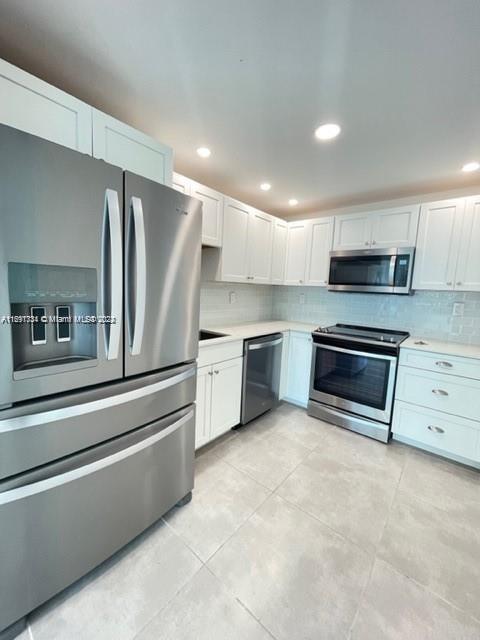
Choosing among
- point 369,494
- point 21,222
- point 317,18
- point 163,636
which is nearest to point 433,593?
point 369,494

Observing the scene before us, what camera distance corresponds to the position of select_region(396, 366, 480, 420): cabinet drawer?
213cm

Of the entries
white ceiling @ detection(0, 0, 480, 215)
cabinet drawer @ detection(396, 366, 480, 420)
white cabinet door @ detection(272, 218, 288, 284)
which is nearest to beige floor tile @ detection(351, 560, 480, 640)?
cabinet drawer @ detection(396, 366, 480, 420)

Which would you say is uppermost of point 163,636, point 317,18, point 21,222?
point 317,18

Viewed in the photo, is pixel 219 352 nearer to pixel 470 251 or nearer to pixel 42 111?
pixel 42 111

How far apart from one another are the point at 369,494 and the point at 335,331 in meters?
1.52

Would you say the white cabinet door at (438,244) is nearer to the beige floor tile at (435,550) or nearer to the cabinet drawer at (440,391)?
the cabinet drawer at (440,391)

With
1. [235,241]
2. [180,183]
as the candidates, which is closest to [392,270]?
[235,241]

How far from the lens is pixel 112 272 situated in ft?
3.67

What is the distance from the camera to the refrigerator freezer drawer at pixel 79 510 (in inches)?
38.4

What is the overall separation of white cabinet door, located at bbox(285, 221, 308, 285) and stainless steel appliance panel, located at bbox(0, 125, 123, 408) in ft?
8.35

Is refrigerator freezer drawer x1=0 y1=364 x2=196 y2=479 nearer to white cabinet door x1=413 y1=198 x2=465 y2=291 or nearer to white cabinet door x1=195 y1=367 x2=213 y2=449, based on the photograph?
white cabinet door x1=195 y1=367 x2=213 y2=449

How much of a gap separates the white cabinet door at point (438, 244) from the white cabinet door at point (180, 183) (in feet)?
7.25

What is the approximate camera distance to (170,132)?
1.86 metres

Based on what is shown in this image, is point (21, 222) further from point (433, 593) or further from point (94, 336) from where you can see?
point (433, 593)
